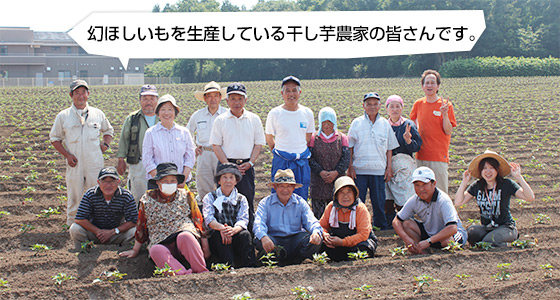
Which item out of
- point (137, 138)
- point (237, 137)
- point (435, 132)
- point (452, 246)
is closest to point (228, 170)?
point (237, 137)

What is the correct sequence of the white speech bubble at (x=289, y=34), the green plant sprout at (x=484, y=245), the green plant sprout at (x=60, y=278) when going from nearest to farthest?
1. the green plant sprout at (x=60, y=278)
2. the green plant sprout at (x=484, y=245)
3. the white speech bubble at (x=289, y=34)

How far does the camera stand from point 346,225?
17.3 ft

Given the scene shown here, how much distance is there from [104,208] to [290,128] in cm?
206

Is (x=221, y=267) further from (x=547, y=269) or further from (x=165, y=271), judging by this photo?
(x=547, y=269)

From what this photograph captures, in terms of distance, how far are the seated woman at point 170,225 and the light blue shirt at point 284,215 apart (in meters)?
0.63

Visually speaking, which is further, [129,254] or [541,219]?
[541,219]

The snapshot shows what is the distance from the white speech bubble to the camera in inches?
330

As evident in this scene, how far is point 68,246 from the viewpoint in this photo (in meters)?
5.62

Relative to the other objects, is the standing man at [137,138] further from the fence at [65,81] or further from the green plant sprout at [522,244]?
the fence at [65,81]

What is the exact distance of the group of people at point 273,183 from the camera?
5.07 meters

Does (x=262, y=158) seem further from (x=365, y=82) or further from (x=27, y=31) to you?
(x=27, y=31)

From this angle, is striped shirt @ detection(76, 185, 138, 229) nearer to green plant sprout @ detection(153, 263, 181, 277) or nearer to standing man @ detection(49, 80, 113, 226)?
standing man @ detection(49, 80, 113, 226)

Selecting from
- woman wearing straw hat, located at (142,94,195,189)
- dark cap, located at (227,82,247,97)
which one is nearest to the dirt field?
woman wearing straw hat, located at (142,94,195,189)

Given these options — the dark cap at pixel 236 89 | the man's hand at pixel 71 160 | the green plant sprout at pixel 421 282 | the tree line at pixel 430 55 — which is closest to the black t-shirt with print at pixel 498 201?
the green plant sprout at pixel 421 282
